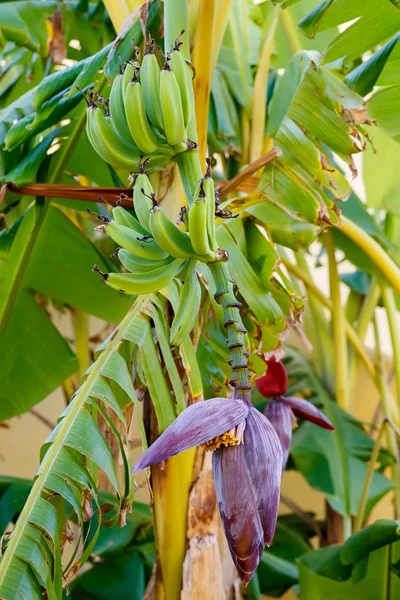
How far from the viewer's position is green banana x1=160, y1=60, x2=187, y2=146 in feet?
1.64

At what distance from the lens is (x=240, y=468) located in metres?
0.41

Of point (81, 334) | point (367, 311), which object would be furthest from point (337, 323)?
point (81, 334)

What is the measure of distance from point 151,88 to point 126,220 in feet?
0.38

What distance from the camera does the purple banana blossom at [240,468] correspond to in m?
0.40

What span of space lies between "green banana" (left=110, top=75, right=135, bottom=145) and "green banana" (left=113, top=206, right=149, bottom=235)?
0.07 meters

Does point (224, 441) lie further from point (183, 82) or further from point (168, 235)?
point (183, 82)

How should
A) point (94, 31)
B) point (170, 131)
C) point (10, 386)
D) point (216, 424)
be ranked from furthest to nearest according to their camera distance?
point (94, 31)
point (10, 386)
point (170, 131)
point (216, 424)

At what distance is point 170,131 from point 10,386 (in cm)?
57

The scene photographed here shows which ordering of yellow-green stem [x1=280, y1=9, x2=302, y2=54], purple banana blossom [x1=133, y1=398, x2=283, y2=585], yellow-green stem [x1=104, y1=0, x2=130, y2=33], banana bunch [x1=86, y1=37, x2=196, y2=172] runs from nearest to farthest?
purple banana blossom [x1=133, y1=398, x2=283, y2=585] → banana bunch [x1=86, y1=37, x2=196, y2=172] → yellow-green stem [x1=104, y1=0, x2=130, y2=33] → yellow-green stem [x1=280, y1=9, x2=302, y2=54]

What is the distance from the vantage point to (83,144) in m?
0.98

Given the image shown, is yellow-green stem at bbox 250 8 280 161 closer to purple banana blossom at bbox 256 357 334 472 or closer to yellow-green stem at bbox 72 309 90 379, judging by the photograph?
purple banana blossom at bbox 256 357 334 472

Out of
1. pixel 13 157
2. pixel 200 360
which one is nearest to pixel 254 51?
pixel 13 157

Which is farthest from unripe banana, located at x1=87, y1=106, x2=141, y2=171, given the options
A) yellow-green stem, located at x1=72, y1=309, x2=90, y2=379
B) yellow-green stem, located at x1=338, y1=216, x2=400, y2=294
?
yellow-green stem, located at x1=72, y1=309, x2=90, y2=379

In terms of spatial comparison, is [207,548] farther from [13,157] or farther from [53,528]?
[13,157]
